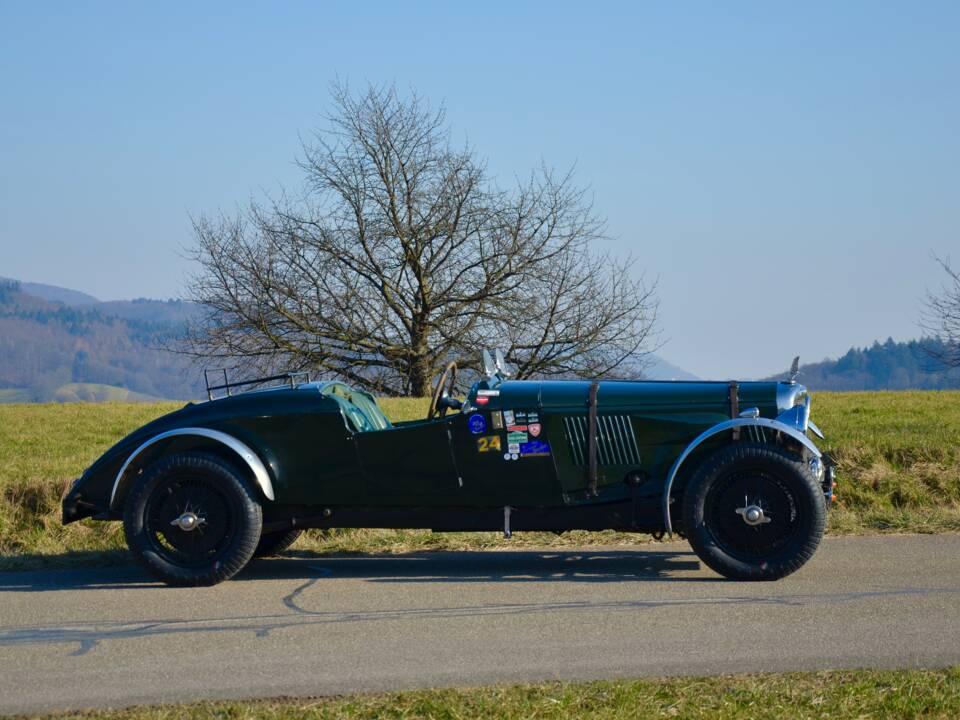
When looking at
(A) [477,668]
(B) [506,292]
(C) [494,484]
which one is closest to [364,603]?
(C) [494,484]

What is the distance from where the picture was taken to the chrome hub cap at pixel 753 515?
7.00 meters

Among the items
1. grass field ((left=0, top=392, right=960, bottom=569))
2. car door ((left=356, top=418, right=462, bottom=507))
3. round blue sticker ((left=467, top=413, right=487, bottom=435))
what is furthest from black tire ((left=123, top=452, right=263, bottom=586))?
round blue sticker ((left=467, top=413, right=487, bottom=435))

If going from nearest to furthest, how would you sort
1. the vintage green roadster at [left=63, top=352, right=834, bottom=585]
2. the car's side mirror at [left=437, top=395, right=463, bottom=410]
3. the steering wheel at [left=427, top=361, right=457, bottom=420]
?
the vintage green roadster at [left=63, top=352, right=834, bottom=585], the steering wheel at [left=427, top=361, right=457, bottom=420], the car's side mirror at [left=437, top=395, right=463, bottom=410]

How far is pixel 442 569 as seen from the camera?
773cm

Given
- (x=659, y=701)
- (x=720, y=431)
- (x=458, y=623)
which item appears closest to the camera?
(x=659, y=701)

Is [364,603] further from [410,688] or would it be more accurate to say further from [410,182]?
[410,182]

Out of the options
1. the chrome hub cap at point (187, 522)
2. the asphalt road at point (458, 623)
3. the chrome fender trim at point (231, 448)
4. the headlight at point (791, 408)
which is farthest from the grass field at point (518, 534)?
the headlight at point (791, 408)

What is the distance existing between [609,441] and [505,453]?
0.65 meters

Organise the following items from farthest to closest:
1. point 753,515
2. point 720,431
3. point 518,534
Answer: point 518,534 < point 720,431 < point 753,515

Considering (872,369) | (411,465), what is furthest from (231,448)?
(872,369)

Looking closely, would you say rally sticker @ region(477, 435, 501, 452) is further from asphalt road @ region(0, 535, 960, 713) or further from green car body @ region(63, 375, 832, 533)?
asphalt road @ region(0, 535, 960, 713)

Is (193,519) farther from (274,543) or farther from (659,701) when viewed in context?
(659,701)

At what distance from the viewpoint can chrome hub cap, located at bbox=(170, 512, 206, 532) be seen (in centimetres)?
736

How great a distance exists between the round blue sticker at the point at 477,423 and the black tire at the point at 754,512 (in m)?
1.29
